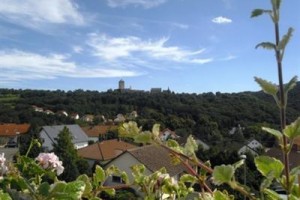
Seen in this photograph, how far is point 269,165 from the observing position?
2.76ft

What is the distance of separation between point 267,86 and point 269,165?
6.8 inches

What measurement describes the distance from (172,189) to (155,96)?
301 ft

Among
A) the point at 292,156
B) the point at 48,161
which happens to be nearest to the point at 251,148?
the point at 48,161

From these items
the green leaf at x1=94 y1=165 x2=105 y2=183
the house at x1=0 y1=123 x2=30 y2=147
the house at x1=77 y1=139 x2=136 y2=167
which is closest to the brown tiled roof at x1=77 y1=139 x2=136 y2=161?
the house at x1=77 y1=139 x2=136 y2=167

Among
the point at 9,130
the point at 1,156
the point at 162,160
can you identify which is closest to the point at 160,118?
the point at 9,130

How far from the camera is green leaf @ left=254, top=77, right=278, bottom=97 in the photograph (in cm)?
79

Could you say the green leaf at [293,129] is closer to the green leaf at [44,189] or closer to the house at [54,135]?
the green leaf at [44,189]

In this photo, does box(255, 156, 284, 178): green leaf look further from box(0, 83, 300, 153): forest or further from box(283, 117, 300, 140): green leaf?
box(0, 83, 300, 153): forest

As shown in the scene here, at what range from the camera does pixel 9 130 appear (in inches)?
2680

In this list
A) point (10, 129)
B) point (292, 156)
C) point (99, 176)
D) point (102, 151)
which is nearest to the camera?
point (99, 176)

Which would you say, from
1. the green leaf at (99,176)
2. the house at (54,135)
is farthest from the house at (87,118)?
the green leaf at (99,176)

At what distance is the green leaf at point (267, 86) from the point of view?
79 cm

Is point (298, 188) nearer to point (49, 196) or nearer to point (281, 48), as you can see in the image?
point (281, 48)

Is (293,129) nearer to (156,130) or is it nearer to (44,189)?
(156,130)
